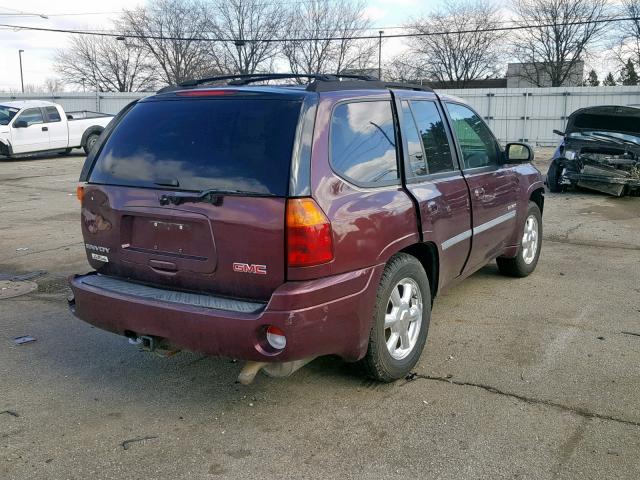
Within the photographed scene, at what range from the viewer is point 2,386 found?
12.8 ft

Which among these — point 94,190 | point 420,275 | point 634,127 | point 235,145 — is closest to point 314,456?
point 420,275

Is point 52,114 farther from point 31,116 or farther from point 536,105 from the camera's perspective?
point 536,105

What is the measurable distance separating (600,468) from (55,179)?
1525 cm

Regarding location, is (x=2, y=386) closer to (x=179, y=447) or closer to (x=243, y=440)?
(x=179, y=447)

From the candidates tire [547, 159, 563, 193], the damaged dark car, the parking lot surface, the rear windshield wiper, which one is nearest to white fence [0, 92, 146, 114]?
tire [547, 159, 563, 193]

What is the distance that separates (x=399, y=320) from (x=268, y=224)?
1.20 meters

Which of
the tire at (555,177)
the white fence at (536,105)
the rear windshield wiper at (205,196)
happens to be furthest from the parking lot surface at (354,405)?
the white fence at (536,105)

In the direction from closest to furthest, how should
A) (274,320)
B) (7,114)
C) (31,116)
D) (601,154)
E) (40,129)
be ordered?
(274,320), (601,154), (7,114), (31,116), (40,129)

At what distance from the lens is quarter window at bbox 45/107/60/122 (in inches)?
780

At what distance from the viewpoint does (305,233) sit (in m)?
3.06

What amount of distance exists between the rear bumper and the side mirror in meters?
2.54

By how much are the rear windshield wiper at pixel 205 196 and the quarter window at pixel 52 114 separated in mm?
18704

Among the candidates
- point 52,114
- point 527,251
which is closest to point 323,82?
point 527,251

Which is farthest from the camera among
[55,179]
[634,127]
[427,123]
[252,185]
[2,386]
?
[55,179]
